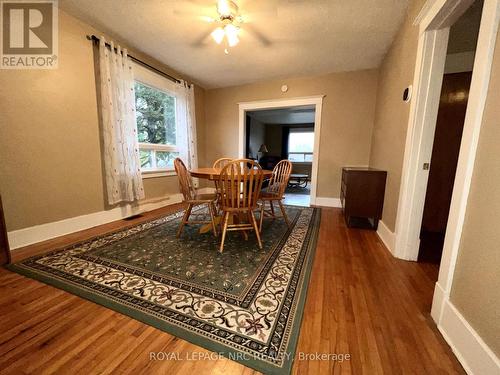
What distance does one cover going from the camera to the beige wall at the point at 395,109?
6.13ft

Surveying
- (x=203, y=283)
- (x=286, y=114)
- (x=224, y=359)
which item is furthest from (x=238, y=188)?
(x=286, y=114)

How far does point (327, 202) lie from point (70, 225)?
149 inches

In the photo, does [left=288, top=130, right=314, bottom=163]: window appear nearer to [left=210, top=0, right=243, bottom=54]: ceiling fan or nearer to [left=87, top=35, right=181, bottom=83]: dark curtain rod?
[left=87, top=35, right=181, bottom=83]: dark curtain rod

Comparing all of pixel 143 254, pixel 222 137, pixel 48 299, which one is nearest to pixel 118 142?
pixel 143 254

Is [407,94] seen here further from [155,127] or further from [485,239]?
[155,127]

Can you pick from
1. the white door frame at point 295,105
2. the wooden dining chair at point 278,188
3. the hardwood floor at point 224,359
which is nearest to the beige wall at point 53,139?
the hardwood floor at point 224,359

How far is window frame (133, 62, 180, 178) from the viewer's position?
2964 millimetres

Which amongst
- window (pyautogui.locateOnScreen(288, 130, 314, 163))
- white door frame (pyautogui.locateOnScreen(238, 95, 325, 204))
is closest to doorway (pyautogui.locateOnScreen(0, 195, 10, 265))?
white door frame (pyautogui.locateOnScreen(238, 95, 325, 204))

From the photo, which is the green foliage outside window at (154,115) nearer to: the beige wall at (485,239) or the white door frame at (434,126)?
the white door frame at (434,126)

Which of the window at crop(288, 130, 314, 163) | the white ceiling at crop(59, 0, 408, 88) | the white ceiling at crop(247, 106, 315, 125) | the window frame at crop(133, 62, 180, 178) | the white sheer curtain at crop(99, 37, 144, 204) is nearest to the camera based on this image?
the white ceiling at crop(59, 0, 408, 88)

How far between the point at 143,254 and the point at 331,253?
1.70m

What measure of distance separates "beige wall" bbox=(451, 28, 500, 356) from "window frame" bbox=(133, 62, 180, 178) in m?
3.45

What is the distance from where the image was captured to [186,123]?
373 cm

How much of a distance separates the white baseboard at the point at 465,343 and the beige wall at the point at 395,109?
3.61ft
